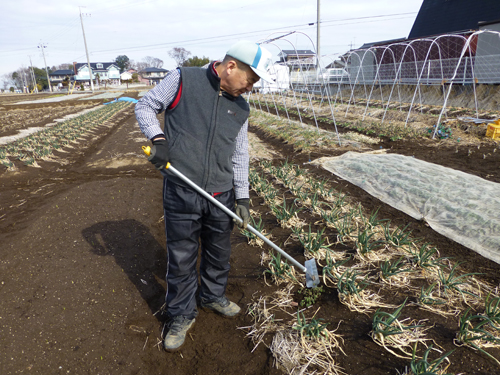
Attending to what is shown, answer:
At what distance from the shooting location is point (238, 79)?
207 centimetres

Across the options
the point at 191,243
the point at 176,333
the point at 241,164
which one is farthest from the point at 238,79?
the point at 176,333

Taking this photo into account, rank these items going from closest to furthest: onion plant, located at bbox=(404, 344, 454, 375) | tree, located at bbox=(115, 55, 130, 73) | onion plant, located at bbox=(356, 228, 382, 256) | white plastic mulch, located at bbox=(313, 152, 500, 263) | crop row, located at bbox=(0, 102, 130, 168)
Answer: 1. onion plant, located at bbox=(404, 344, 454, 375)
2. onion plant, located at bbox=(356, 228, 382, 256)
3. white plastic mulch, located at bbox=(313, 152, 500, 263)
4. crop row, located at bbox=(0, 102, 130, 168)
5. tree, located at bbox=(115, 55, 130, 73)

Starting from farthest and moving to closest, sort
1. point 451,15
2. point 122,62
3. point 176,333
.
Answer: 1. point 122,62
2. point 451,15
3. point 176,333

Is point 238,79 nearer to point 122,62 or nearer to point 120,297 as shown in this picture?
Answer: point 120,297

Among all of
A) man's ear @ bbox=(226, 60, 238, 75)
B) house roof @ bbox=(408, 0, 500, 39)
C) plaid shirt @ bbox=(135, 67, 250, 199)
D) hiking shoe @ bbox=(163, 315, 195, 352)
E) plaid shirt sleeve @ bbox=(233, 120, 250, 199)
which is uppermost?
house roof @ bbox=(408, 0, 500, 39)

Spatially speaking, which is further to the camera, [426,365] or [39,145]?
[39,145]

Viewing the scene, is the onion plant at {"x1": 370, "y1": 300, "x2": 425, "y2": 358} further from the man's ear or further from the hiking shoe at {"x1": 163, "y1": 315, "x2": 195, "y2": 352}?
the man's ear

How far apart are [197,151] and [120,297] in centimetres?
163

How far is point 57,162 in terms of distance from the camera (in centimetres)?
795

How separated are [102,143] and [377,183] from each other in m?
8.94

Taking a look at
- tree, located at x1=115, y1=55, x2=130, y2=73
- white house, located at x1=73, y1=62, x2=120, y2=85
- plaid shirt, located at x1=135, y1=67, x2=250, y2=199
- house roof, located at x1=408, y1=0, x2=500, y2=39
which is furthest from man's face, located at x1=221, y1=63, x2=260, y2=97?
tree, located at x1=115, y1=55, x2=130, y2=73

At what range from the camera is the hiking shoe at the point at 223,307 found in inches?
101

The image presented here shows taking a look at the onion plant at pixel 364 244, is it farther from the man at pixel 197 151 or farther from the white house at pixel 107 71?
the white house at pixel 107 71

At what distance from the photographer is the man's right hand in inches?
76.6
